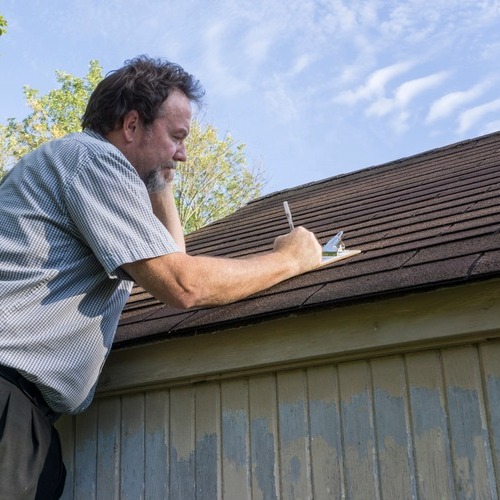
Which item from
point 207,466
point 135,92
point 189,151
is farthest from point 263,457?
point 189,151

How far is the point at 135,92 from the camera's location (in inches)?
124

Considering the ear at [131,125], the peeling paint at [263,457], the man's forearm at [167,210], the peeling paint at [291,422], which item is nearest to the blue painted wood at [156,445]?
the peeling paint at [263,457]

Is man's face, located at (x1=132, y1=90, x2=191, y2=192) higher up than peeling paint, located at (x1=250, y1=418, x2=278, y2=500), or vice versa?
man's face, located at (x1=132, y1=90, x2=191, y2=192)

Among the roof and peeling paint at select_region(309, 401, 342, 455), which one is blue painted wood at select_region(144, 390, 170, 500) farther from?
peeling paint at select_region(309, 401, 342, 455)

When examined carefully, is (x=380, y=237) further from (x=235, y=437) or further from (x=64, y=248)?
(x=64, y=248)

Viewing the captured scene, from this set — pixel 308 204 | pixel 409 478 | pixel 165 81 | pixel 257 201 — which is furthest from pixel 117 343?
pixel 257 201

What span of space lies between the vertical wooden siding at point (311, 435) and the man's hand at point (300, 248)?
0.48m

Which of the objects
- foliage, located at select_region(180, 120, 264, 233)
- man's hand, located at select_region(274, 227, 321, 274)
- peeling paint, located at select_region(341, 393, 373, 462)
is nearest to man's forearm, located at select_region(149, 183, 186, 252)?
man's hand, located at select_region(274, 227, 321, 274)

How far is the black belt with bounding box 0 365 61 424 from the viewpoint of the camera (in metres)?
2.59

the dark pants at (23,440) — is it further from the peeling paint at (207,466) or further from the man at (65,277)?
the peeling paint at (207,466)

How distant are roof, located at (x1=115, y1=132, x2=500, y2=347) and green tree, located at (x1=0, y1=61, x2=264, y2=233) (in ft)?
65.3

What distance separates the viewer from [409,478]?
2.82 meters

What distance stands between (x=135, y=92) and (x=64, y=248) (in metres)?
0.85

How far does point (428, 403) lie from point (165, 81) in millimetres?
1768
